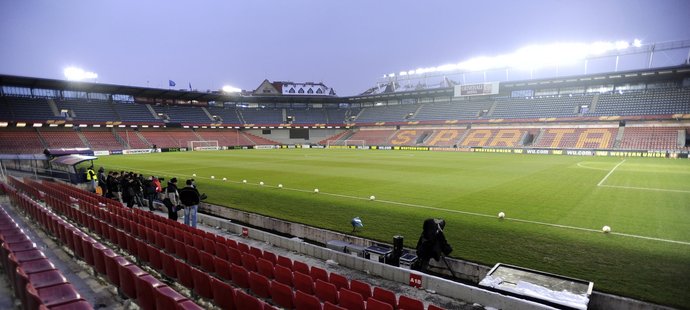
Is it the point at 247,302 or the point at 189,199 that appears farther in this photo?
the point at 189,199

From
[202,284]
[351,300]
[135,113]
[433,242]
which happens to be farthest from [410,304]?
[135,113]

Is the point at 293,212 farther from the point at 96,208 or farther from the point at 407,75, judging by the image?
the point at 407,75

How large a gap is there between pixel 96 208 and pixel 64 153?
60.3ft

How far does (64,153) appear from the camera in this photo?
25.2 metres

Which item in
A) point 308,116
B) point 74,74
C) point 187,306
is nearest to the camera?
point 187,306

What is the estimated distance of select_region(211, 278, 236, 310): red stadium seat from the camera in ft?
17.2

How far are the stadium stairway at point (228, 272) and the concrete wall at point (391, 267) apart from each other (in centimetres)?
32

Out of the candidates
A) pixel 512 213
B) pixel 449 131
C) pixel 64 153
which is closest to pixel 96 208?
pixel 512 213

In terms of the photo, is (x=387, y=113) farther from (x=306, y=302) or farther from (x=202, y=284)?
(x=306, y=302)

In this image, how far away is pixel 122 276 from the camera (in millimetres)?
5938

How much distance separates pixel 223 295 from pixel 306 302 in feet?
4.49

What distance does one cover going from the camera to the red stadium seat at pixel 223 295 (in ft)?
17.2

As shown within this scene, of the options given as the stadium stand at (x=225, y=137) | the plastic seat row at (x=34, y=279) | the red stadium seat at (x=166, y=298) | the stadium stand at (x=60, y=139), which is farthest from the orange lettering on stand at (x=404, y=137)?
the red stadium seat at (x=166, y=298)

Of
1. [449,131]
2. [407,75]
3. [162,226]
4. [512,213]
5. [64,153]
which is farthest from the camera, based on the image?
[407,75]
